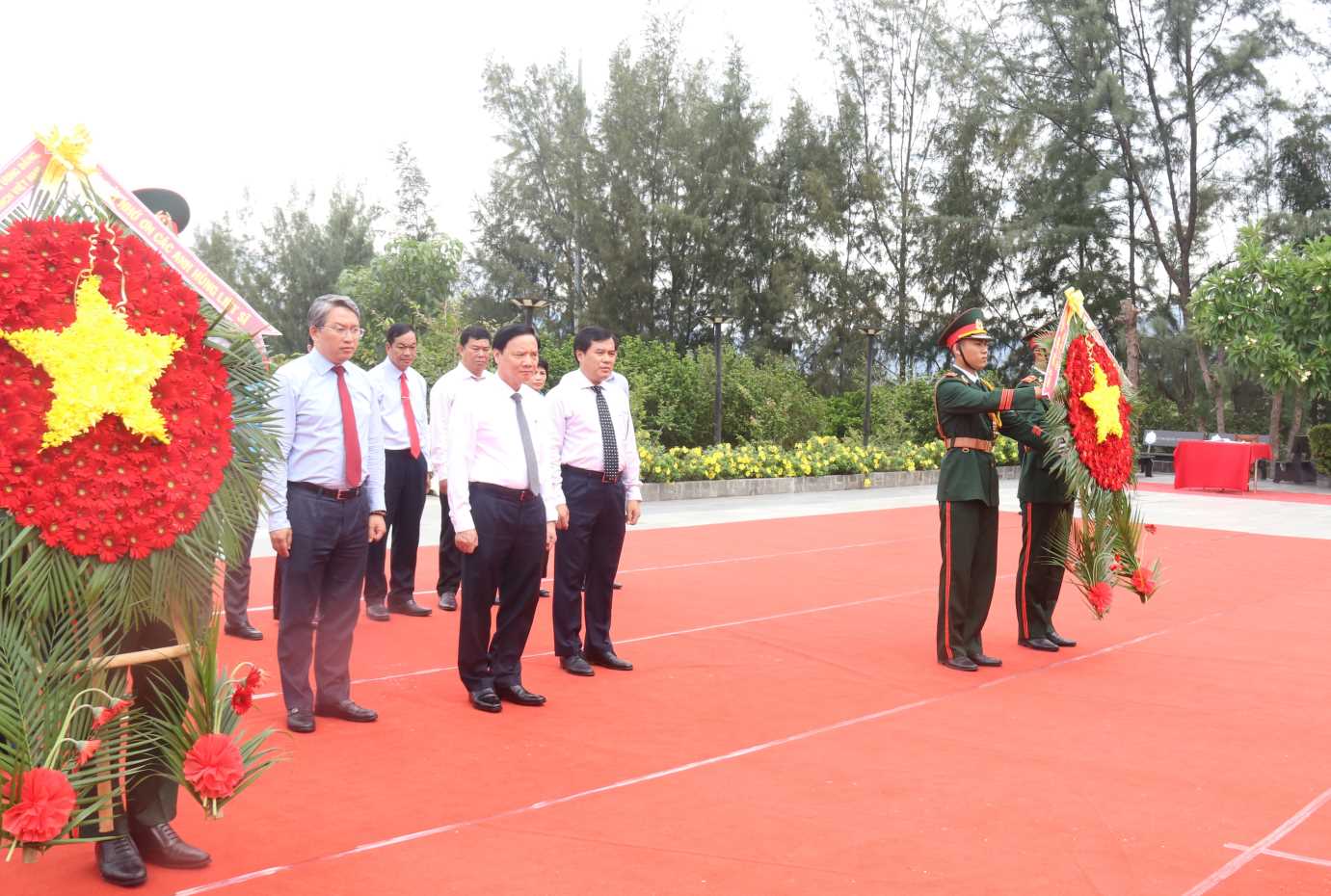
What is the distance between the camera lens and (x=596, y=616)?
584cm

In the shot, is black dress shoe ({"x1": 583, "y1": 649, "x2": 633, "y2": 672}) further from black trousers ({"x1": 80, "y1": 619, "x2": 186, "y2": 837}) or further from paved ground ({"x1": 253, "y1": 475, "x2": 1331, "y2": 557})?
paved ground ({"x1": 253, "y1": 475, "x2": 1331, "y2": 557})

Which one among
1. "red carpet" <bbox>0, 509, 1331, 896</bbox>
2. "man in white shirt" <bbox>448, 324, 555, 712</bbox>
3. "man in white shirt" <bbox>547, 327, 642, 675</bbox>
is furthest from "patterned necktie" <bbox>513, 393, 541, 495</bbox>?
"red carpet" <bbox>0, 509, 1331, 896</bbox>

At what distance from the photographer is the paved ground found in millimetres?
12945

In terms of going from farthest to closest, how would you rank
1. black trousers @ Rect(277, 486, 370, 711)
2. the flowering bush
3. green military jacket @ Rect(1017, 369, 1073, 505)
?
the flowering bush
green military jacket @ Rect(1017, 369, 1073, 505)
black trousers @ Rect(277, 486, 370, 711)

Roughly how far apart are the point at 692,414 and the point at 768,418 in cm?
131

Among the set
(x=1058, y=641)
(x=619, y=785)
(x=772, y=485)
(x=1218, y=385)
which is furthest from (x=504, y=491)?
(x=1218, y=385)

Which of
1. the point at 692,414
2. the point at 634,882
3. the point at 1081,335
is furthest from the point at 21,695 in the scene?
the point at 692,414

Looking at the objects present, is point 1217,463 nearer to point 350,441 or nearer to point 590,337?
point 590,337

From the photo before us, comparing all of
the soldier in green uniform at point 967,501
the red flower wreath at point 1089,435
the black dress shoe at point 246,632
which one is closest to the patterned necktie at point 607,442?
the soldier in green uniform at point 967,501

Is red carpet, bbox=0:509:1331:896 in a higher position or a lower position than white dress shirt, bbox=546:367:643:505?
lower

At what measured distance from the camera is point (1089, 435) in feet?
20.2

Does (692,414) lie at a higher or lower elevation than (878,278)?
lower

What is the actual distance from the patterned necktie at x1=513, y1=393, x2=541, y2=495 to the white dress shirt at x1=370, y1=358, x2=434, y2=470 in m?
2.02

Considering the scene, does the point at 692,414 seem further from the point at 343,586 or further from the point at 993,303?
the point at 343,586
